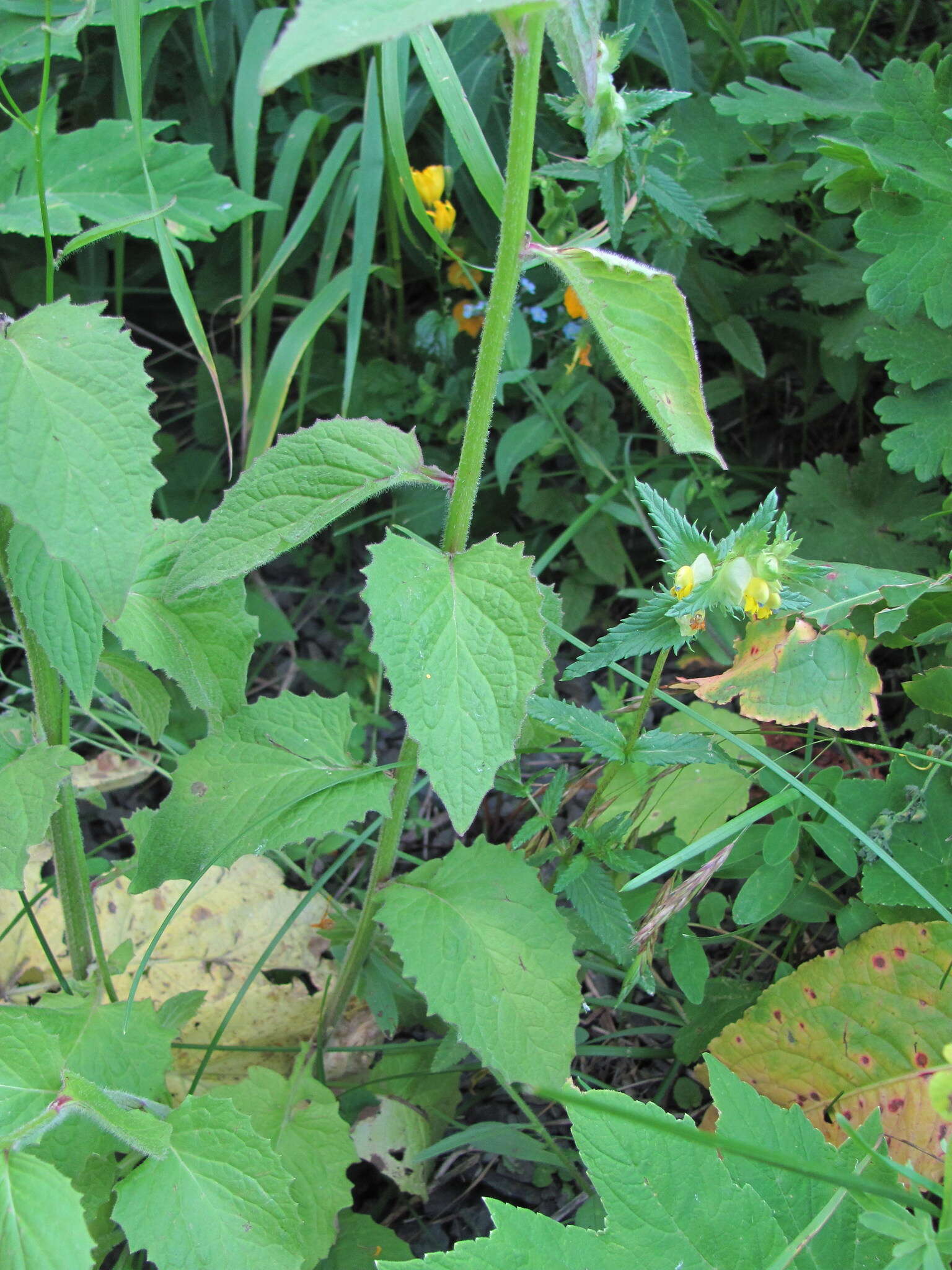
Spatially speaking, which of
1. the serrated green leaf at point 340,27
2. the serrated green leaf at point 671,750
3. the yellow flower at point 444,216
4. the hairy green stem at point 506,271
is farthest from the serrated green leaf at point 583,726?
the yellow flower at point 444,216

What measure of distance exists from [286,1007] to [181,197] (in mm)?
A: 1444

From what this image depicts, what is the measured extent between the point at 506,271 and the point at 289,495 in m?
0.33

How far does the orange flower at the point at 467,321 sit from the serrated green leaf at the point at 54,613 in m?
1.23

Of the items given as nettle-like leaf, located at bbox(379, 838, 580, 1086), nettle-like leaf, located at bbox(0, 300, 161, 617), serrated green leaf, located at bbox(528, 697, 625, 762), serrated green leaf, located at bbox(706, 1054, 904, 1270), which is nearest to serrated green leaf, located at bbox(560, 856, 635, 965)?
nettle-like leaf, located at bbox(379, 838, 580, 1086)

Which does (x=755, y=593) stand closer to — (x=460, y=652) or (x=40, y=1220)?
(x=460, y=652)

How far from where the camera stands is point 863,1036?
129 centimetres

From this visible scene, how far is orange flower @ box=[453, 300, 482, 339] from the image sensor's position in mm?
2129

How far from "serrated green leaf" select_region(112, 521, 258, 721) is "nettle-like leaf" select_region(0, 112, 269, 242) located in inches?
29.9

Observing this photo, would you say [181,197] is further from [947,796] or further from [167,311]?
[947,796]

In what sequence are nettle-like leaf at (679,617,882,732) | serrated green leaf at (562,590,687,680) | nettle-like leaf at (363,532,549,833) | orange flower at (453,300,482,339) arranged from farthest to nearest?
orange flower at (453,300,482,339)
nettle-like leaf at (679,617,882,732)
serrated green leaf at (562,590,687,680)
nettle-like leaf at (363,532,549,833)

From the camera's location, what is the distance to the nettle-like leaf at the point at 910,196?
1.66m

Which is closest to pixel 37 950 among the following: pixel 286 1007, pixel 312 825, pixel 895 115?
pixel 286 1007

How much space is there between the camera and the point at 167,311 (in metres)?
2.58

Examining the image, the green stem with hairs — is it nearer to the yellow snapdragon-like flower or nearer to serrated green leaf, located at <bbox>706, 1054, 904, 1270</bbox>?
the yellow snapdragon-like flower
